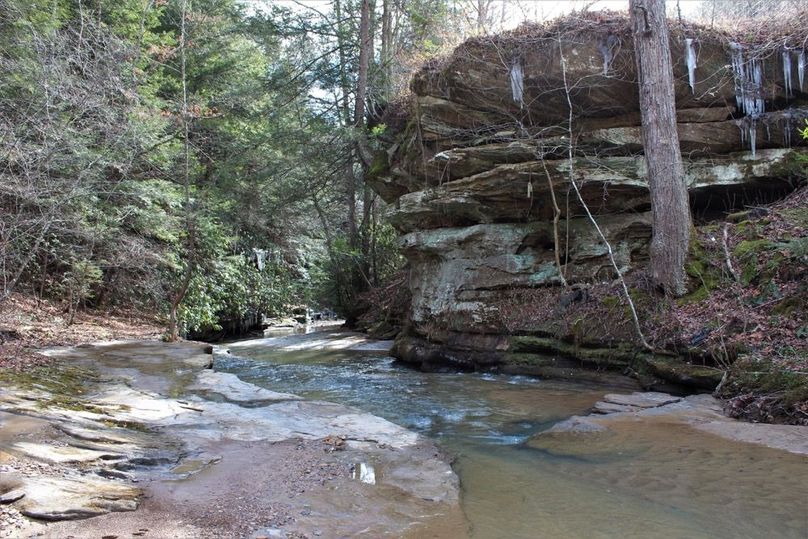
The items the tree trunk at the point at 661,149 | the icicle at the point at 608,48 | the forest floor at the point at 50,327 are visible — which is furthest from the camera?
the icicle at the point at 608,48

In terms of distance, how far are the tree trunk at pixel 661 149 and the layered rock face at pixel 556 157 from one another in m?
1.22

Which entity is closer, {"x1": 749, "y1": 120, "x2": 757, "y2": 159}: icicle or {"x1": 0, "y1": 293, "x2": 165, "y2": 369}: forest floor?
{"x1": 0, "y1": 293, "x2": 165, "y2": 369}: forest floor

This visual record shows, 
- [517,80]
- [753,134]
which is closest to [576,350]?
[753,134]

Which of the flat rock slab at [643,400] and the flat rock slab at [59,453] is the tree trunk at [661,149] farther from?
the flat rock slab at [59,453]

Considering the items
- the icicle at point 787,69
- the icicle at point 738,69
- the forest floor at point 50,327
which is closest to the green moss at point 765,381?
the icicle at point 738,69

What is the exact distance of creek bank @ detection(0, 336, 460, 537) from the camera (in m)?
2.86

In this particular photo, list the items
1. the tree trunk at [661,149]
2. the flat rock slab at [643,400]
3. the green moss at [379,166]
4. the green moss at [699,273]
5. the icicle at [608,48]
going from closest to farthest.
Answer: the flat rock slab at [643,400]
the green moss at [699,273]
the tree trunk at [661,149]
the icicle at [608,48]
the green moss at [379,166]

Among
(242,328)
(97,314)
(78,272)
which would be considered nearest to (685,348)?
(78,272)

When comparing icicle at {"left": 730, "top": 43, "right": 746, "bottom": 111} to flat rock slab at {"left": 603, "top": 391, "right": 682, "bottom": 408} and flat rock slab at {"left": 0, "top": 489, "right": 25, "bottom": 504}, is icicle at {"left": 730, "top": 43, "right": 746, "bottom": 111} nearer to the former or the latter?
flat rock slab at {"left": 603, "top": 391, "right": 682, "bottom": 408}

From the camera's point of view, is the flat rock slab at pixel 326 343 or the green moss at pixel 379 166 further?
the green moss at pixel 379 166

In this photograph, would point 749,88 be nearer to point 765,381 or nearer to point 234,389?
point 765,381

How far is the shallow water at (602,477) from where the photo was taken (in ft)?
10.3

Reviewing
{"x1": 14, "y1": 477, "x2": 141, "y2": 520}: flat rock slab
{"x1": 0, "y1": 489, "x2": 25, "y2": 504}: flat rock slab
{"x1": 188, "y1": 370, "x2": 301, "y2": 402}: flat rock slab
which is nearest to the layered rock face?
{"x1": 188, "y1": 370, "x2": 301, "y2": 402}: flat rock slab

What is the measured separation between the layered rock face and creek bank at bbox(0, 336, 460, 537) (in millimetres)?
5487
